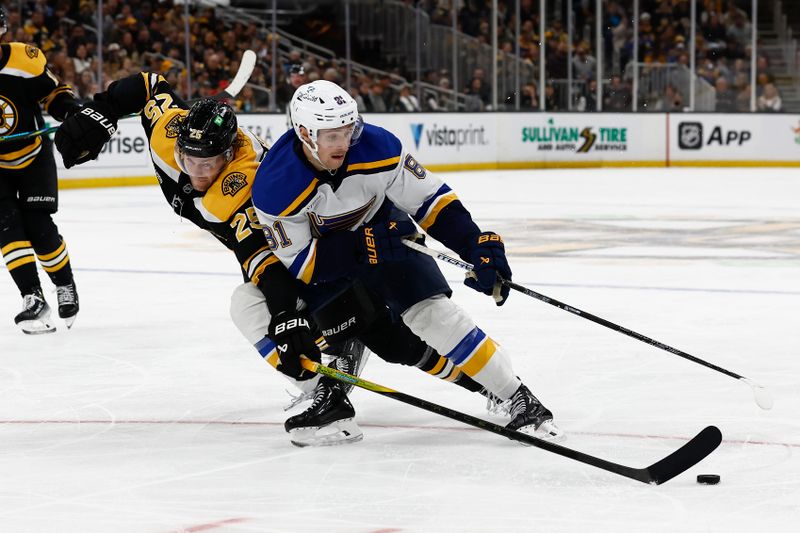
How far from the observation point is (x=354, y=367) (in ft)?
11.8

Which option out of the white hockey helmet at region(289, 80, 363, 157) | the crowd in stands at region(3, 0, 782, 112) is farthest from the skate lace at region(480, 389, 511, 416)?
the crowd in stands at region(3, 0, 782, 112)

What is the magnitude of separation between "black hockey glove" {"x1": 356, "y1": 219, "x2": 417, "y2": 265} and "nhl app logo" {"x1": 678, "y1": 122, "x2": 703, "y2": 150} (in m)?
13.3

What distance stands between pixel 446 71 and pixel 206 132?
12.2 metres

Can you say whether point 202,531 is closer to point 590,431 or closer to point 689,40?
point 590,431

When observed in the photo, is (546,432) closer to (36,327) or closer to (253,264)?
(253,264)

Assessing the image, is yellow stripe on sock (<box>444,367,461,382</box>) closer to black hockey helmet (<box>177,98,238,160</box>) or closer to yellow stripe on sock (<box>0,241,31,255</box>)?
black hockey helmet (<box>177,98,238,160</box>)

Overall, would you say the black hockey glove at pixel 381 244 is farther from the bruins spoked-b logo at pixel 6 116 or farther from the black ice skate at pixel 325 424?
the bruins spoked-b logo at pixel 6 116

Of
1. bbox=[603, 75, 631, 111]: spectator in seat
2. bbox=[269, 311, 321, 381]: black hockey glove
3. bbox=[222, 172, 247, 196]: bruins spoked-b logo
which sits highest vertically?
bbox=[222, 172, 247, 196]: bruins spoked-b logo

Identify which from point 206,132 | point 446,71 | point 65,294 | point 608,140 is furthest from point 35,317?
point 608,140

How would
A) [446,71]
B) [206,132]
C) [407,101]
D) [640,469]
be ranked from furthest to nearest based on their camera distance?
[446,71] → [407,101] → [206,132] → [640,469]

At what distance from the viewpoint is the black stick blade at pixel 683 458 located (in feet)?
8.65

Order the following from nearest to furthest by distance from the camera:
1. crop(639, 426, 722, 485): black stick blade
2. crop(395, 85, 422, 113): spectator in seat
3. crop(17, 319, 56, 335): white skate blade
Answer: crop(639, 426, 722, 485): black stick blade < crop(17, 319, 56, 335): white skate blade < crop(395, 85, 422, 113): spectator in seat

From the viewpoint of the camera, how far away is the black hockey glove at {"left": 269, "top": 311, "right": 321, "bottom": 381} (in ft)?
9.50

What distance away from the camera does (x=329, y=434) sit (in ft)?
10.0
